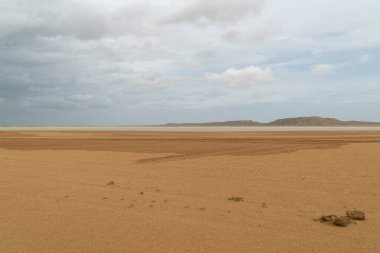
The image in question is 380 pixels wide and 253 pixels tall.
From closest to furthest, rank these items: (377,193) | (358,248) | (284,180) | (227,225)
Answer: (358,248), (227,225), (377,193), (284,180)

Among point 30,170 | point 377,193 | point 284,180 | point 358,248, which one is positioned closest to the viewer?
point 358,248

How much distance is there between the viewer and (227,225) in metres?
7.12

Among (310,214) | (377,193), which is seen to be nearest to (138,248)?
(310,214)

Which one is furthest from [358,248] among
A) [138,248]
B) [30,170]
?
[30,170]

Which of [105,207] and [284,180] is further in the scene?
[284,180]

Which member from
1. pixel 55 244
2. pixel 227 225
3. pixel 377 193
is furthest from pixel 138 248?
pixel 377 193

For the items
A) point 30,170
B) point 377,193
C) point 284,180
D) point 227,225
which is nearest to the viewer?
point 227,225

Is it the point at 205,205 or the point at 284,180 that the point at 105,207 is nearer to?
the point at 205,205

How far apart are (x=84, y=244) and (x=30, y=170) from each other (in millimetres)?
10127

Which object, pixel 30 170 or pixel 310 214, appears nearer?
pixel 310 214

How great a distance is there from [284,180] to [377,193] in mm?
2885

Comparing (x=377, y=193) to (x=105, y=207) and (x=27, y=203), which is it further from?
(x=27, y=203)

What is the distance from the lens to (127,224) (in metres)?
7.25

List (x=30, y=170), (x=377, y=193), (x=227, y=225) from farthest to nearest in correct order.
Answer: (x=30, y=170) → (x=377, y=193) → (x=227, y=225)
